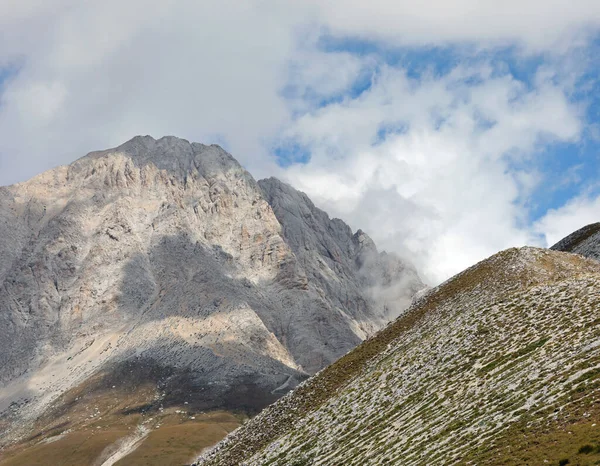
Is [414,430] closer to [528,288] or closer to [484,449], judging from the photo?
[484,449]

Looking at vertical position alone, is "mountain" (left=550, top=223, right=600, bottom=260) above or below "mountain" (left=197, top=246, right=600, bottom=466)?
above

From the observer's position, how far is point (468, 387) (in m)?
46.9

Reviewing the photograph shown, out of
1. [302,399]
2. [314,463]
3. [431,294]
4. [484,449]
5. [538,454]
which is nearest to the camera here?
[538,454]

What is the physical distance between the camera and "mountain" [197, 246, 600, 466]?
35.7 metres

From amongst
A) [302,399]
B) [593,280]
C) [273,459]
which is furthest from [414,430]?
[302,399]

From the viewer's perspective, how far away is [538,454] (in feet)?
103

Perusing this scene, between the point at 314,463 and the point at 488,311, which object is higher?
the point at 488,311

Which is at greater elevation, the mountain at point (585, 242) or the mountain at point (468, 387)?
the mountain at point (585, 242)

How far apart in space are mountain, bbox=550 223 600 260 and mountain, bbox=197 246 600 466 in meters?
21.2

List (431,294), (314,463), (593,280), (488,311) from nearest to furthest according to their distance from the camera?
(314,463), (593,280), (488,311), (431,294)

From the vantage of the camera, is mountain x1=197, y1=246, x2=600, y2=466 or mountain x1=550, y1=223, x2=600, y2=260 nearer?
mountain x1=197, y1=246, x2=600, y2=466

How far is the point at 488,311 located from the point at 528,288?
4681mm

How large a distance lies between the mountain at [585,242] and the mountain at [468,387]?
2122 cm

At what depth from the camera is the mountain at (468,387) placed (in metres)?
35.7
